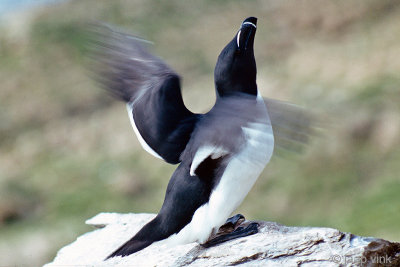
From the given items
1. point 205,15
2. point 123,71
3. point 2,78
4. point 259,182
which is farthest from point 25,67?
point 123,71

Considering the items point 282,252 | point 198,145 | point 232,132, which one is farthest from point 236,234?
point 232,132

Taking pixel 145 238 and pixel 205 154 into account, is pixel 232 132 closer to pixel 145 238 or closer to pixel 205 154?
pixel 205 154

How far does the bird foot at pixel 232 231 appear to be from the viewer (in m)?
3.72

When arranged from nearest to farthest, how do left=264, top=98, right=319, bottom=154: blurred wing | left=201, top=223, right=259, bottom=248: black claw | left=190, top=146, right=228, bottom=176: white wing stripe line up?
left=264, top=98, right=319, bottom=154: blurred wing, left=190, top=146, right=228, bottom=176: white wing stripe, left=201, top=223, right=259, bottom=248: black claw

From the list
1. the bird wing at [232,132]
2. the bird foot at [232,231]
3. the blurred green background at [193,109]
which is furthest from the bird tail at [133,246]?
the blurred green background at [193,109]

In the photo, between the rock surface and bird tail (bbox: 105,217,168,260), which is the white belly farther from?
the rock surface

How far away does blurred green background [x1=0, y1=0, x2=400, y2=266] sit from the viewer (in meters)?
7.09

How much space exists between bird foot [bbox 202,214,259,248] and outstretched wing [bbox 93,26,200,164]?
66 cm

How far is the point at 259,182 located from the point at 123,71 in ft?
13.6

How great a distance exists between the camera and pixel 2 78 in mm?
11578

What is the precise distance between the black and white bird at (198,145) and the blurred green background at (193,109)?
1.90 m

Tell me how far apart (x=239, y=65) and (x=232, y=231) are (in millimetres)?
1187
